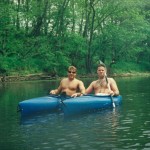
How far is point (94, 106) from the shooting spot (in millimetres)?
14328

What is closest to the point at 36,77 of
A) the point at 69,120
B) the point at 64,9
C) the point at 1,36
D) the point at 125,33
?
the point at 1,36

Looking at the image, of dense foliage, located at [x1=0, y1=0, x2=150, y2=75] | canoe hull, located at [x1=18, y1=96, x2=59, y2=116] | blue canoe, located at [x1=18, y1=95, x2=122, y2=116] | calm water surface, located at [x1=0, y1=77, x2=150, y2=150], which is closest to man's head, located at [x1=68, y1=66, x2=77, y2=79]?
blue canoe, located at [x1=18, y1=95, x2=122, y2=116]

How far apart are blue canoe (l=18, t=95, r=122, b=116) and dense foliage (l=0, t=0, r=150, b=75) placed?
24646mm

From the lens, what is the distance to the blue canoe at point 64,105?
13859 millimetres

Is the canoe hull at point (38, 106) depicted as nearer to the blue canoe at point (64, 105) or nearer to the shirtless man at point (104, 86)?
the blue canoe at point (64, 105)

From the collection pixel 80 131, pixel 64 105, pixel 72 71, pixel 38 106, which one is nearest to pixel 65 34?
pixel 72 71

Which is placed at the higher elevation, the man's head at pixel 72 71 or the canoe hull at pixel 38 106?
the man's head at pixel 72 71

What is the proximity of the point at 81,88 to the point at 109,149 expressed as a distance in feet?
22.6

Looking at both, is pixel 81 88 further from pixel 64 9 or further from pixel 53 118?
pixel 64 9

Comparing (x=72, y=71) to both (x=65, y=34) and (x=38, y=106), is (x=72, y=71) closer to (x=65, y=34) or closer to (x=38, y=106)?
(x=38, y=106)

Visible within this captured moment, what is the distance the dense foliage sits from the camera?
138 ft

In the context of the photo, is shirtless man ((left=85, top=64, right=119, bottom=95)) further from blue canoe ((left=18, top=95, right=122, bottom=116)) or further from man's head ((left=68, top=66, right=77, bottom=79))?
man's head ((left=68, top=66, right=77, bottom=79))

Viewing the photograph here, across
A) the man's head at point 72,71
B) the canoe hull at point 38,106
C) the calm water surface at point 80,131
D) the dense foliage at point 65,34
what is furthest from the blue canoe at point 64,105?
the dense foliage at point 65,34

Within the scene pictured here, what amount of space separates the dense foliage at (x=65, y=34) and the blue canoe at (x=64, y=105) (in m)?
24.6
